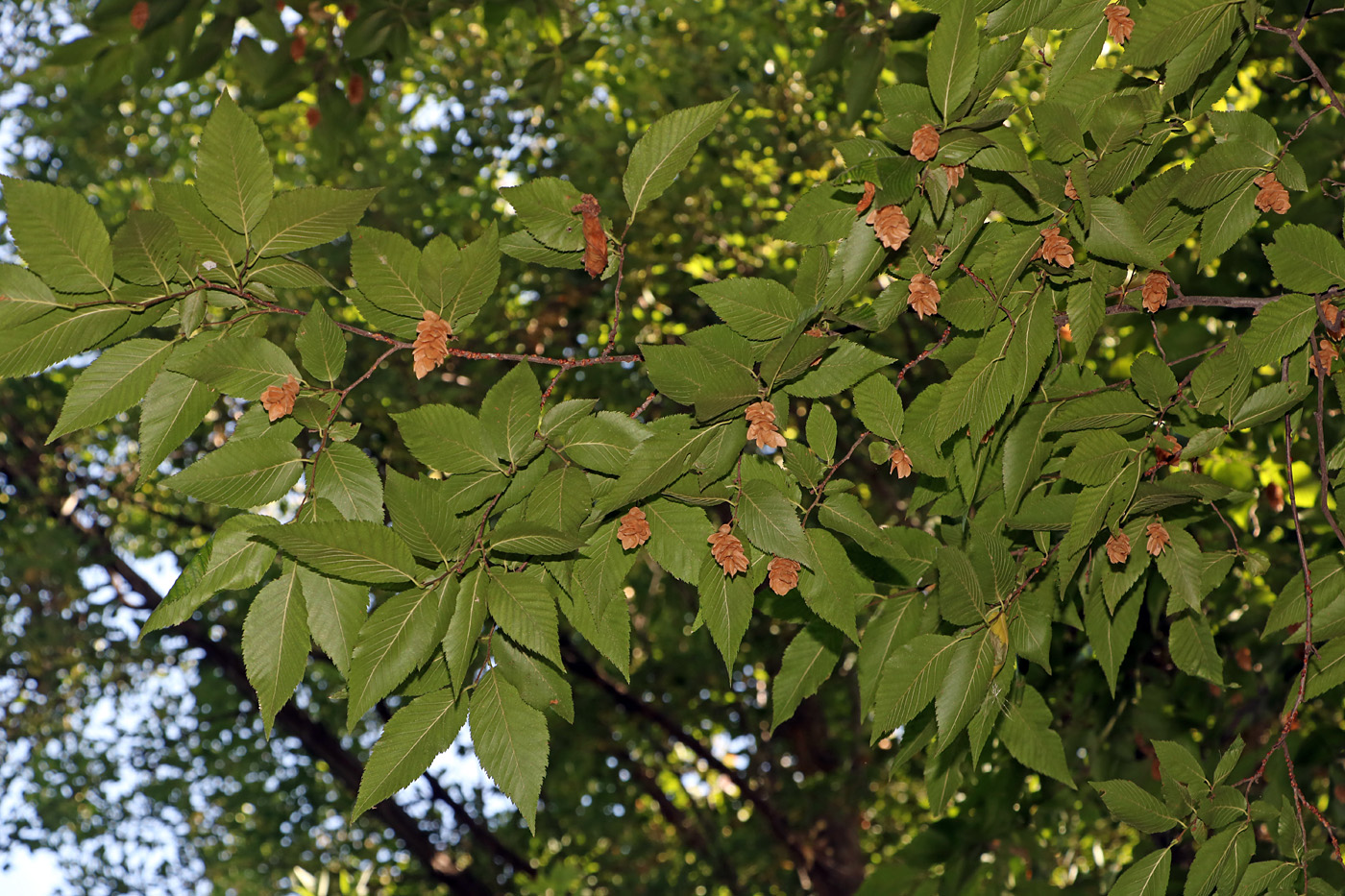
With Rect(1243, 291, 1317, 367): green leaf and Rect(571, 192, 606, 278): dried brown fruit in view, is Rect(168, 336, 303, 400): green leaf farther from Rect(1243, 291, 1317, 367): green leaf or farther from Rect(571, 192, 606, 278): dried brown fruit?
Rect(1243, 291, 1317, 367): green leaf

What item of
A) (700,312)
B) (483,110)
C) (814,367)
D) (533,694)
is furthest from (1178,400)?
(483,110)

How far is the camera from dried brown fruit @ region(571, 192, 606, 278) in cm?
132

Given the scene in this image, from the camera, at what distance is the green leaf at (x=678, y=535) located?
4.22 feet

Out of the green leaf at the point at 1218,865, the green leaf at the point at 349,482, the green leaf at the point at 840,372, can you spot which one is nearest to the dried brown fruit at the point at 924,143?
the green leaf at the point at 840,372

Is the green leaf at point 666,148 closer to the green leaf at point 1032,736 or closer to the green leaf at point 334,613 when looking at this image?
the green leaf at point 334,613

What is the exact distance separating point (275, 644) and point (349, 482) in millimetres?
205

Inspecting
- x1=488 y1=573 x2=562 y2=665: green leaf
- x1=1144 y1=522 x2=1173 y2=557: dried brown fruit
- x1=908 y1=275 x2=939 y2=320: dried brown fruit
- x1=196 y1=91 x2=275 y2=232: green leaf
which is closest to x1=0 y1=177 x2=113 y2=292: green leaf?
x1=196 y1=91 x2=275 y2=232: green leaf

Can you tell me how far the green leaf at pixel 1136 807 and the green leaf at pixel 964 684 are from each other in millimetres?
247

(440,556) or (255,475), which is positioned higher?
(255,475)

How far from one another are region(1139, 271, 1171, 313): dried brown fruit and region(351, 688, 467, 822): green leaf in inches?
38.4

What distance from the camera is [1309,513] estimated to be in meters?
2.92

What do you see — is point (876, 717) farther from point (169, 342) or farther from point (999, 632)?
point (169, 342)

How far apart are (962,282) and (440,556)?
0.70 m

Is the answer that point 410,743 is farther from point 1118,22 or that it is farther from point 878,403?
point 1118,22
